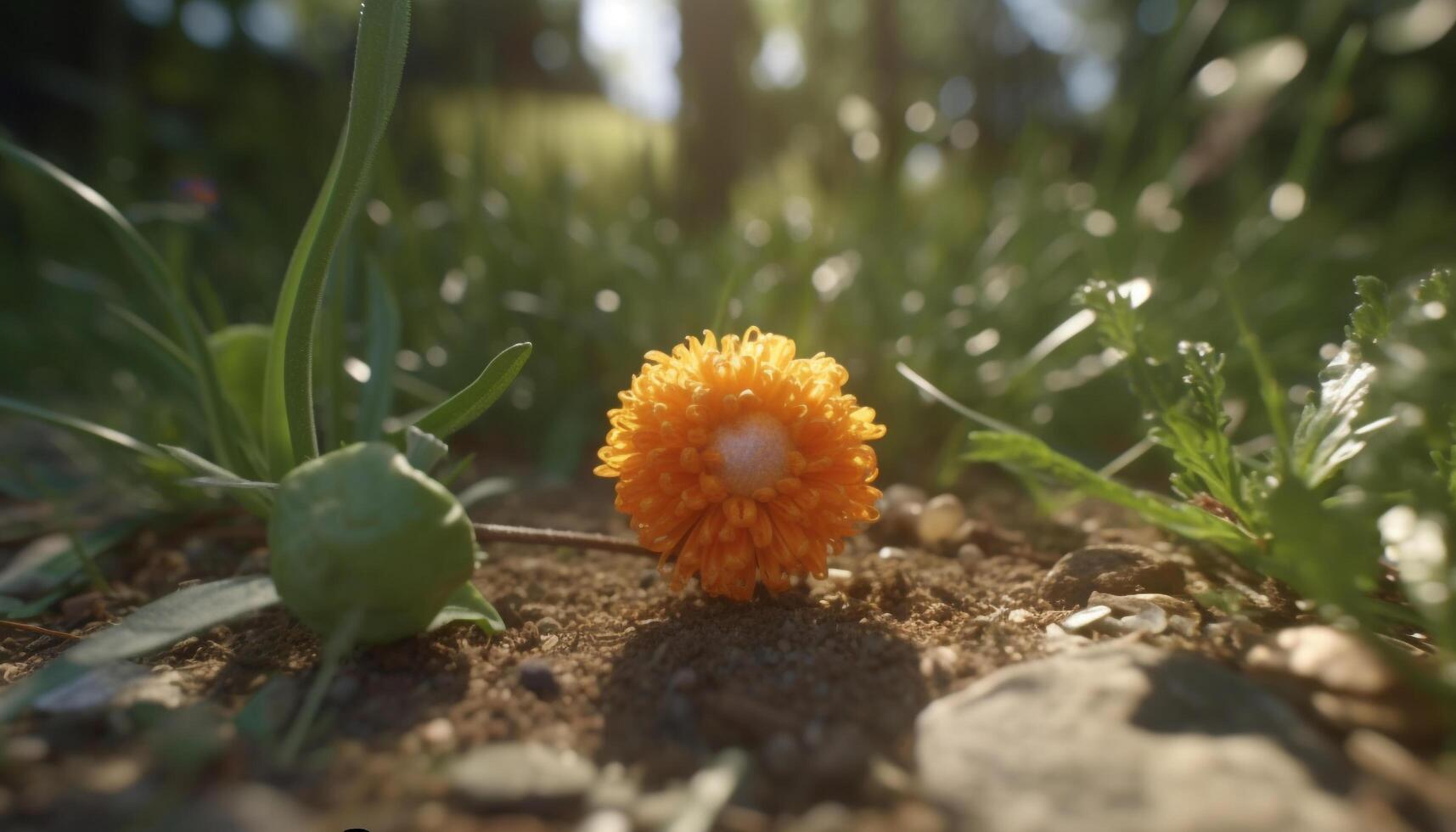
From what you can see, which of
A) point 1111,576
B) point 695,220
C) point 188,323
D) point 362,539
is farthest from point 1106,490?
point 695,220

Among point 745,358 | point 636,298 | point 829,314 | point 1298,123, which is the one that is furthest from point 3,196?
point 1298,123

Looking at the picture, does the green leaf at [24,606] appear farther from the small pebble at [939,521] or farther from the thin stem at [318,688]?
the small pebble at [939,521]

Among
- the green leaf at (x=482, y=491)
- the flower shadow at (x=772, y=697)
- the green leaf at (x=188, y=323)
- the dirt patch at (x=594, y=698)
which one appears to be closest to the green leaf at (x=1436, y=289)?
the dirt patch at (x=594, y=698)

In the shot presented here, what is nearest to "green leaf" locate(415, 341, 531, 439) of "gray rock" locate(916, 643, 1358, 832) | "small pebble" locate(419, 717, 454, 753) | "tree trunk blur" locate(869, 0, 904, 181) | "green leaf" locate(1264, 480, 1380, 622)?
"small pebble" locate(419, 717, 454, 753)

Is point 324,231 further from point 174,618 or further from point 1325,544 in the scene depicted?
point 1325,544

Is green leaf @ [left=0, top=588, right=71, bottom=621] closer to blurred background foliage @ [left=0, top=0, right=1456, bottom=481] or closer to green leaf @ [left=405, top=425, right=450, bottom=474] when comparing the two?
blurred background foliage @ [left=0, top=0, right=1456, bottom=481]

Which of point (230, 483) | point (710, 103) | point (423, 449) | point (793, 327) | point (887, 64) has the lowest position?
point (230, 483)

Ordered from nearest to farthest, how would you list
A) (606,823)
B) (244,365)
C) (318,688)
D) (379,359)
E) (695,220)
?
(606,823)
(318,688)
(379,359)
(244,365)
(695,220)
